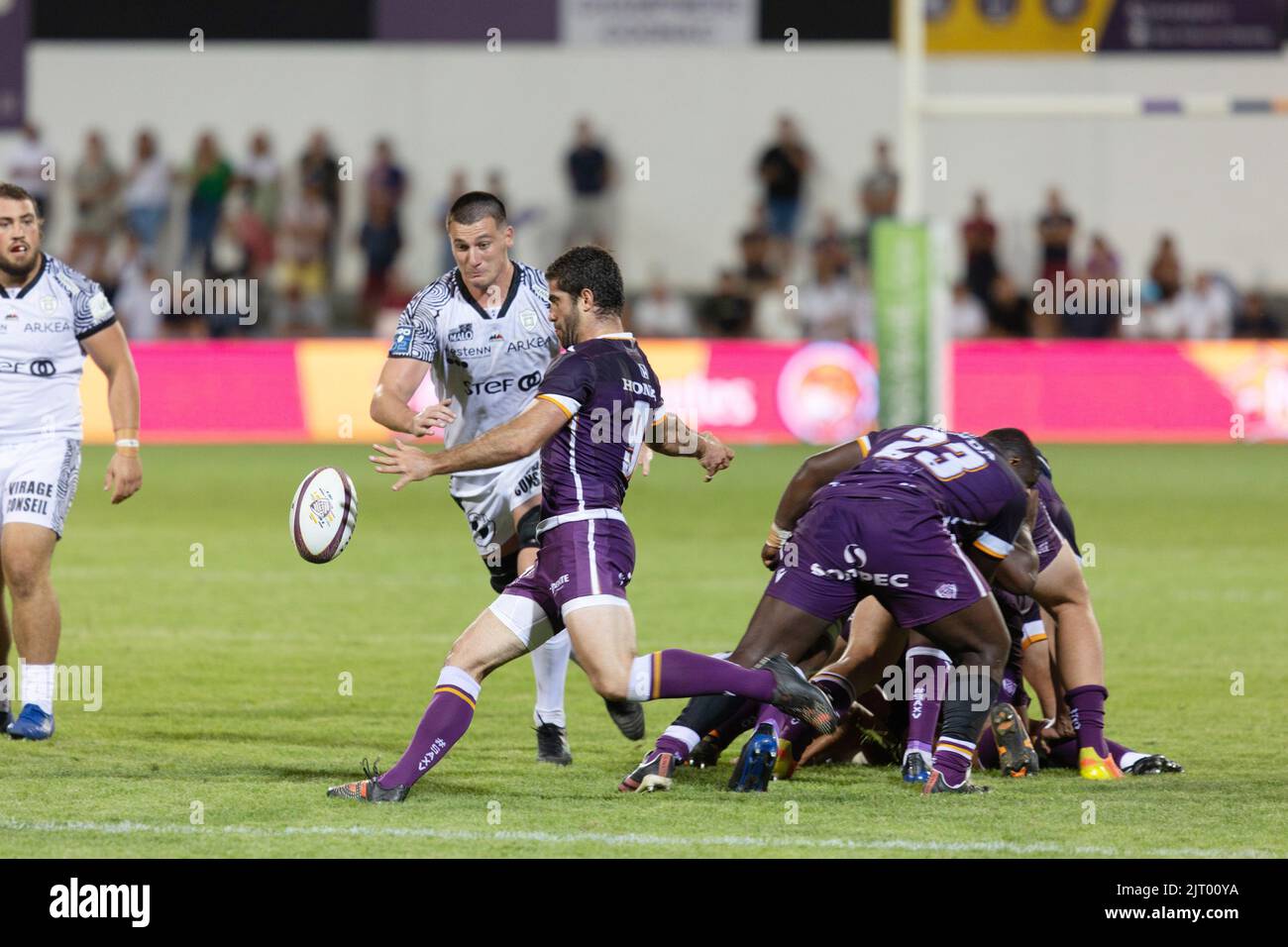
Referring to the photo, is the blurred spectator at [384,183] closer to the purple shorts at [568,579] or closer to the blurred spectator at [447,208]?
the blurred spectator at [447,208]

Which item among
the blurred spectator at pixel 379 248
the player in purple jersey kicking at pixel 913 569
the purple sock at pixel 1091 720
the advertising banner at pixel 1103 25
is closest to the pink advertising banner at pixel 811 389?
the blurred spectator at pixel 379 248

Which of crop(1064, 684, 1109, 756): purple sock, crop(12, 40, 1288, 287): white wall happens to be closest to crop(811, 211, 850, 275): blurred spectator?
crop(12, 40, 1288, 287): white wall

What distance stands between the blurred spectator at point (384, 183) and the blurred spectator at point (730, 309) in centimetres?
433

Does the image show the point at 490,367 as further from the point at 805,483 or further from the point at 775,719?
the point at 775,719

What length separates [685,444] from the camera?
7648 mm

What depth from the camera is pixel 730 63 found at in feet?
94.1

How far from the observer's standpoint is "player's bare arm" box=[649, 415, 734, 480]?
24.9ft

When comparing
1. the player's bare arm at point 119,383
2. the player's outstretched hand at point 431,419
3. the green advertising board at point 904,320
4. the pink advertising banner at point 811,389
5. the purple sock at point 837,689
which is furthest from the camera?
the pink advertising banner at point 811,389

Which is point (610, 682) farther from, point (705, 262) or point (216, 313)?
point (705, 262)

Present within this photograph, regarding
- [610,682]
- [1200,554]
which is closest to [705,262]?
[1200,554]

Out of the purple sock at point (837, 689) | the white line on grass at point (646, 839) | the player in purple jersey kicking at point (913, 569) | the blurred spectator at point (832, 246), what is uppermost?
the blurred spectator at point (832, 246)

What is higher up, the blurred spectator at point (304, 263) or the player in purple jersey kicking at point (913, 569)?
the blurred spectator at point (304, 263)

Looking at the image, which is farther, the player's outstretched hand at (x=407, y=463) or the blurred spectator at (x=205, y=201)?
the blurred spectator at (x=205, y=201)

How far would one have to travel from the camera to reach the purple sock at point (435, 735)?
704 cm
